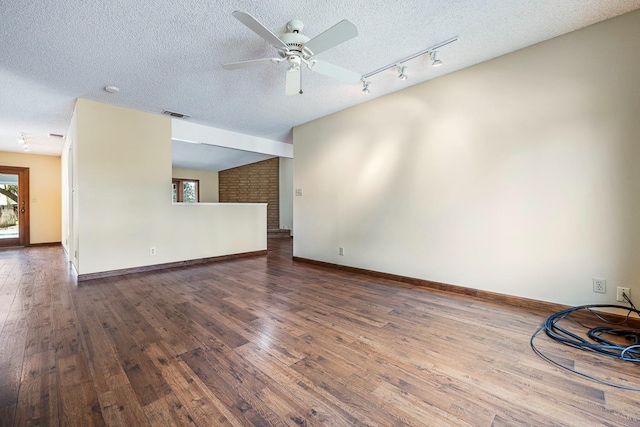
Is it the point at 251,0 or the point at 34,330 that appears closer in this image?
the point at 251,0

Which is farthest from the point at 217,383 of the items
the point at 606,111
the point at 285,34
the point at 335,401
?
the point at 606,111

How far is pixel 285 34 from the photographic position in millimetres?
2213

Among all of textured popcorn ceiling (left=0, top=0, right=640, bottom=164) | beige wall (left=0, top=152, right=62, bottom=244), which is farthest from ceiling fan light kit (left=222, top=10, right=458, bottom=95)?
beige wall (left=0, top=152, right=62, bottom=244)

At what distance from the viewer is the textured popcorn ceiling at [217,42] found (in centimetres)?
207

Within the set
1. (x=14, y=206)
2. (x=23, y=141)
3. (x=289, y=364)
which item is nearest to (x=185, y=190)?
(x=14, y=206)

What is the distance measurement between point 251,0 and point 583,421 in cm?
310

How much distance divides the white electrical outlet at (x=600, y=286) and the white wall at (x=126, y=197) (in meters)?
5.16

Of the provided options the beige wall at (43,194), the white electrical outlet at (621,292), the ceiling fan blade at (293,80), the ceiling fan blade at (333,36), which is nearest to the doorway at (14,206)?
the beige wall at (43,194)

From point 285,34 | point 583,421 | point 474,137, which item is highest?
point 285,34

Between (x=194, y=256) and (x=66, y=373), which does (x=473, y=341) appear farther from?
(x=194, y=256)

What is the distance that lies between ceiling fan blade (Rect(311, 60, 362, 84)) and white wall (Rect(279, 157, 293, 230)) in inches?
260

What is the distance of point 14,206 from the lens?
21.8 feet

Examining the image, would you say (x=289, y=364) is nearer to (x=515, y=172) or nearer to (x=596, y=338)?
(x=596, y=338)

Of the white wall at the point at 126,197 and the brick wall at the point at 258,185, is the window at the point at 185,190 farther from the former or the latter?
the white wall at the point at 126,197
